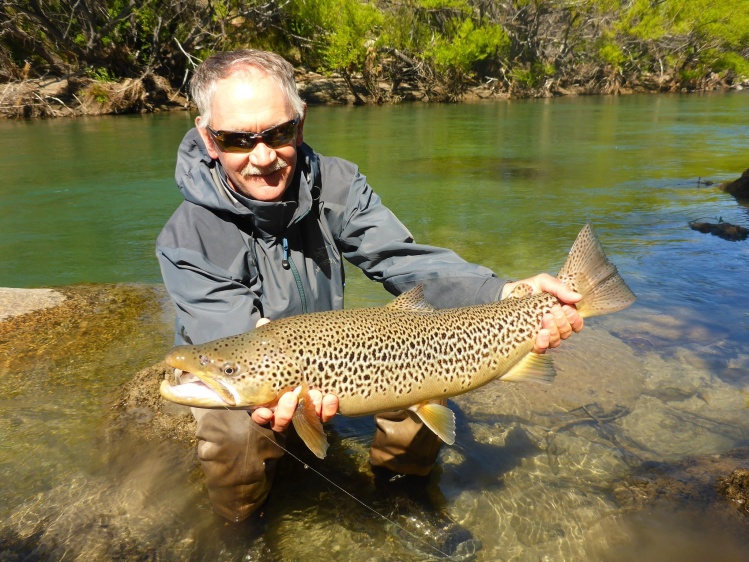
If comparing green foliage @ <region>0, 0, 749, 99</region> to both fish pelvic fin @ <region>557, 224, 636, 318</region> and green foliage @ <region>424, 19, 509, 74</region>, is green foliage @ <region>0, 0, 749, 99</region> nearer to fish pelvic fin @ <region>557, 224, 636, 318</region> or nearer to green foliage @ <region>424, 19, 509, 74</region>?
green foliage @ <region>424, 19, 509, 74</region>

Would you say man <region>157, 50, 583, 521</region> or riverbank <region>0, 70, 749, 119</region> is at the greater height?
riverbank <region>0, 70, 749, 119</region>

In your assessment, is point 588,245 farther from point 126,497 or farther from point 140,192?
point 140,192

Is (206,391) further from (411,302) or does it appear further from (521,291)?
(521,291)

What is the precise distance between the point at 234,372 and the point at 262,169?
1.08m

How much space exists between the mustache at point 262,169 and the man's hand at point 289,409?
3.76 feet

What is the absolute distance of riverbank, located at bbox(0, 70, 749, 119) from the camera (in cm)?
2667

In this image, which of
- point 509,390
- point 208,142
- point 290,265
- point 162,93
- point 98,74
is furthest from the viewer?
point 162,93

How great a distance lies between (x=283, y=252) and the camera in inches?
130

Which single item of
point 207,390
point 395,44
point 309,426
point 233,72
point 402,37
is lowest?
point 309,426

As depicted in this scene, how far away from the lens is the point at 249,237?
3232mm

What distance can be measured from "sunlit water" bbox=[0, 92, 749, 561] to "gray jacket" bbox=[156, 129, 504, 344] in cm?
106

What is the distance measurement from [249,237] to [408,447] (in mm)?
1450

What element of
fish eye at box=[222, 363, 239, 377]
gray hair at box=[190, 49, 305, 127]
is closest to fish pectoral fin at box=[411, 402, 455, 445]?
fish eye at box=[222, 363, 239, 377]

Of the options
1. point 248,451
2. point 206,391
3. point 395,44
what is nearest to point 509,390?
point 248,451
